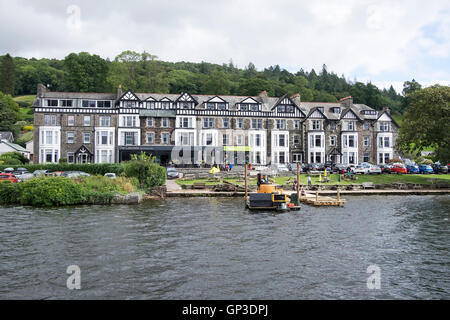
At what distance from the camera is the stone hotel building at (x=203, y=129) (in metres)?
57.8

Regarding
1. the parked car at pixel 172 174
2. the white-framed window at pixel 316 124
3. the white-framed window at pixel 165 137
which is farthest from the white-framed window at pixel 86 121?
the white-framed window at pixel 316 124

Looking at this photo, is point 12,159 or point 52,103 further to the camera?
point 52,103

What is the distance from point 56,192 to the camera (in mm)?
30078

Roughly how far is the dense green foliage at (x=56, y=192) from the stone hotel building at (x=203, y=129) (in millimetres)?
24936

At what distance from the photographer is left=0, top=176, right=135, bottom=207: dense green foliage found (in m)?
30.0

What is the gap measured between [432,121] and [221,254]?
40858 millimetres

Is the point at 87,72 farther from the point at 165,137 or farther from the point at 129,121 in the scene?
the point at 165,137

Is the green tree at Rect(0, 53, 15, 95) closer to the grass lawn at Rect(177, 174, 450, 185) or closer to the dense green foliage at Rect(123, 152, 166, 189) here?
the grass lawn at Rect(177, 174, 450, 185)

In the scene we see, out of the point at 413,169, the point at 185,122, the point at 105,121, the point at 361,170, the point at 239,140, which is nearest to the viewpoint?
the point at 361,170

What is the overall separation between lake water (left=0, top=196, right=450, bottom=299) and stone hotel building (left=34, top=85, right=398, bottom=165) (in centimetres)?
3187

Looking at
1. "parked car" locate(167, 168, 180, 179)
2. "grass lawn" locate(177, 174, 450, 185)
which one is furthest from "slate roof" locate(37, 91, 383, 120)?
"grass lawn" locate(177, 174, 450, 185)

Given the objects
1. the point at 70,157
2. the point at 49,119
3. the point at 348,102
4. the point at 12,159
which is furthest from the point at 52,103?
the point at 348,102
